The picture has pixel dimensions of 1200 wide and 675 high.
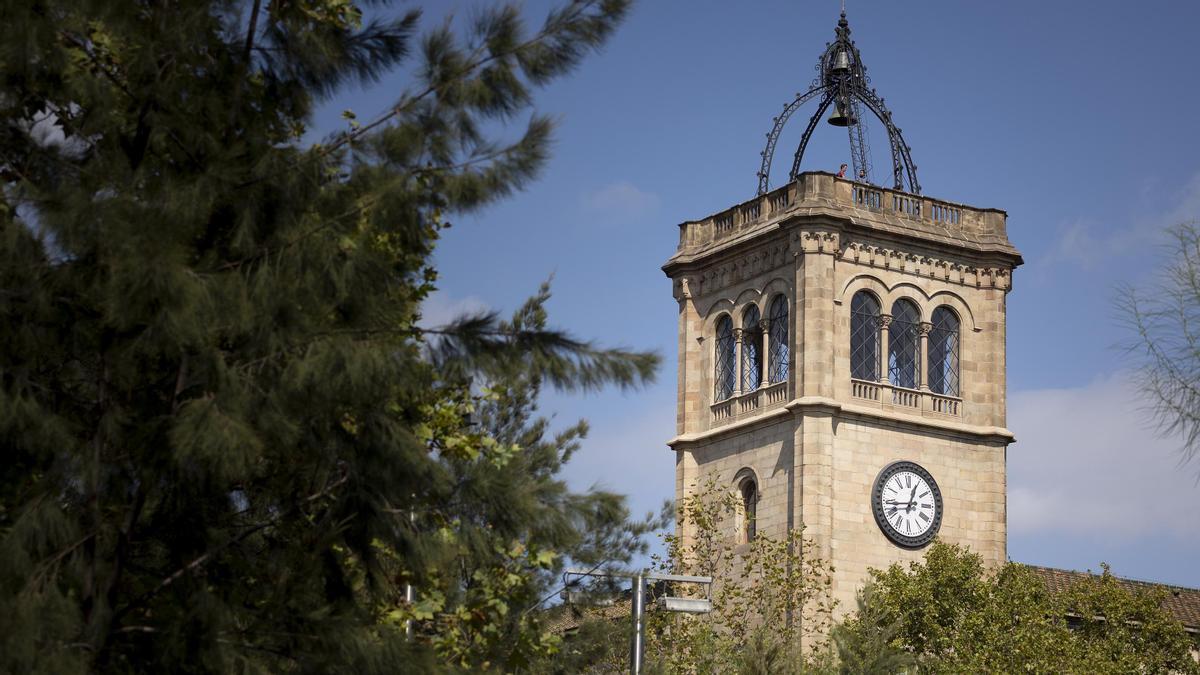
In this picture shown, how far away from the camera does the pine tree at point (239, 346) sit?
597 inches

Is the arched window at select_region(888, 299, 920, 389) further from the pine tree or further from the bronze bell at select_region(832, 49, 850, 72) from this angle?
the pine tree

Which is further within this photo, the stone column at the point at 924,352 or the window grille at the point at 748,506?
the stone column at the point at 924,352

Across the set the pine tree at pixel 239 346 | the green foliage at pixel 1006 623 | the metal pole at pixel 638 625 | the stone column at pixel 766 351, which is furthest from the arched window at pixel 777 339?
the pine tree at pixel 239 346

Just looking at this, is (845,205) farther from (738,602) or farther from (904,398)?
(738,602)

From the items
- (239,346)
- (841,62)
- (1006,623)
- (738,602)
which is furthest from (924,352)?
(239,346)

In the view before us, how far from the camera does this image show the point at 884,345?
58.3m

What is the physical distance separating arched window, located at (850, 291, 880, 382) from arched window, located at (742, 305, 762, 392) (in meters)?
2.78

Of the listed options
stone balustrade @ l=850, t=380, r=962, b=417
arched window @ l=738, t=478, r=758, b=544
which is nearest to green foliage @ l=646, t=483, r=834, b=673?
arched window @ l=738, t=478, r=758, b=544

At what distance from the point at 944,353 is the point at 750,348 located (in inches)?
205

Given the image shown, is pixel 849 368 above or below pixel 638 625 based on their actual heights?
above

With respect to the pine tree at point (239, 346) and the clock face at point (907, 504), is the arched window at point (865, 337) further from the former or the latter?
the pine tree at point (239, 346)

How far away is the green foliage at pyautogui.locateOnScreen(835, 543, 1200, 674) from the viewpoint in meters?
49.2

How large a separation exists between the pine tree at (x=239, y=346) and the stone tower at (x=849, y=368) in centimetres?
3817

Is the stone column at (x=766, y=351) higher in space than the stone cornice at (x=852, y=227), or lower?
lower
